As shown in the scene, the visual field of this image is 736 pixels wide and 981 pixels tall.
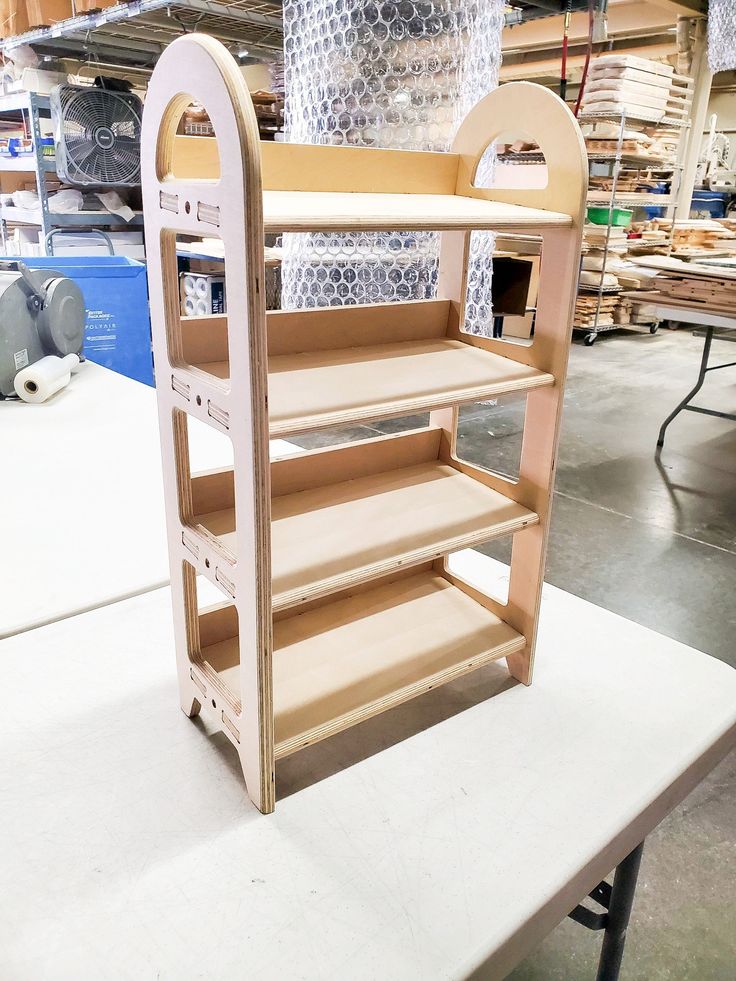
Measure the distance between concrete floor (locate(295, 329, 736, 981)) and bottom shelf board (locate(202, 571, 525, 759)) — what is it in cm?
25

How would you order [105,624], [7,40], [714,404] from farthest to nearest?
1. [7,40]
2. [714,404]
3. [105,624]

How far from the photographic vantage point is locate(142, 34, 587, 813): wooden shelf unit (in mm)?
788

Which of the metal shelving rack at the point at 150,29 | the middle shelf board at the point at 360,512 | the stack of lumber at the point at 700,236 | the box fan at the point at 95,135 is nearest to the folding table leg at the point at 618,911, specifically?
the middle shelf board at the point at 360,512

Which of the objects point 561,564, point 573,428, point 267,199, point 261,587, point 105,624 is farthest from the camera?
point 573,428

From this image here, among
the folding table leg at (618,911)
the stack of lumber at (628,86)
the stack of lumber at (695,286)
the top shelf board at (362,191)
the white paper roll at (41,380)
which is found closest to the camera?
the top shelf board at (362,191)

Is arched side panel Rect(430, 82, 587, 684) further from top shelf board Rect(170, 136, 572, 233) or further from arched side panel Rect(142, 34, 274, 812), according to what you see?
arched side panel Rect(142, 34, 274, 812)

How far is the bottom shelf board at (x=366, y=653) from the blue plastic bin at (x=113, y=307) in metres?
2.36

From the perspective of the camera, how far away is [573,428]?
4.60m

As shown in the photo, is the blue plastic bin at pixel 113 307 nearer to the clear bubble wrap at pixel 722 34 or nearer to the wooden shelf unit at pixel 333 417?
the wooden shelf unit at pixel 333 417

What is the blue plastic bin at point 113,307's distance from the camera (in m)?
3.16

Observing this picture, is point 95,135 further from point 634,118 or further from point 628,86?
point 634,118

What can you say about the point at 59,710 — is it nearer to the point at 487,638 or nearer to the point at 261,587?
the point at 261,587

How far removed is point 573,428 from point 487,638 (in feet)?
12.0

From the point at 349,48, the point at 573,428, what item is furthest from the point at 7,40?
the point at 573,428
